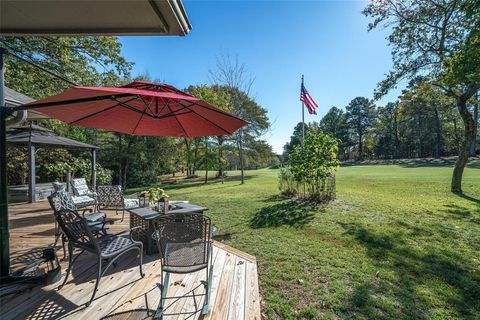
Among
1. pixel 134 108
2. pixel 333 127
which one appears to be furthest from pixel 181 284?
pixel 333 127

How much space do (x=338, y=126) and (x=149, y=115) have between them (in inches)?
2098

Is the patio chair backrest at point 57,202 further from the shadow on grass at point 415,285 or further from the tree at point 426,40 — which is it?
the tree at point 426,40

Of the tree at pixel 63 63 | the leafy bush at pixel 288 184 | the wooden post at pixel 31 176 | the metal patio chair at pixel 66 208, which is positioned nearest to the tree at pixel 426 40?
the leafy bush at pixel 288 184

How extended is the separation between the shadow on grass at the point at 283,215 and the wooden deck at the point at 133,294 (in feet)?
7.91

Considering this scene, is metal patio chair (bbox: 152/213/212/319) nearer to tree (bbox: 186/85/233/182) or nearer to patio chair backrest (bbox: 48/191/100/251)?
patio chair backrest (bbox: 48/191/100/251)

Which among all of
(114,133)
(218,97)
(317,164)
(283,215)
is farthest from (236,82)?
(283,215)

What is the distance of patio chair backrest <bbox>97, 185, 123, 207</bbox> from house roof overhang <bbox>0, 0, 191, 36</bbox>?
387 centimetres

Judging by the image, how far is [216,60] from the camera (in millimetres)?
16703

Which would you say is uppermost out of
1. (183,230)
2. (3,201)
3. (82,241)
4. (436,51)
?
(436,51)

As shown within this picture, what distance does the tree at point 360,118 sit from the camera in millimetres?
49062

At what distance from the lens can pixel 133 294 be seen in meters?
2.46

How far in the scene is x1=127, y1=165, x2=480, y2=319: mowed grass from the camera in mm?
2496

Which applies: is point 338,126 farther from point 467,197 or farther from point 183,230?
point 183,230

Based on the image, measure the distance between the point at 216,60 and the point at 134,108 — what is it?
586 inches
